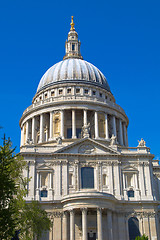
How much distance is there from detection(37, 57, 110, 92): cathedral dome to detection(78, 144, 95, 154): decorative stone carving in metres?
22.8

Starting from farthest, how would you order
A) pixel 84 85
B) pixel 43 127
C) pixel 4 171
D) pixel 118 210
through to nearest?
pixel 84 85, pixel 43 127, pixel 118 210, pixel 4 171

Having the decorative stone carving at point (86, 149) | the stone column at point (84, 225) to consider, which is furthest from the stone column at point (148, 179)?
the stone column at point (84, 225)

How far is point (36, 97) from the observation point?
78312mm

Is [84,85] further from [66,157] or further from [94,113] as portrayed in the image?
[66,157]

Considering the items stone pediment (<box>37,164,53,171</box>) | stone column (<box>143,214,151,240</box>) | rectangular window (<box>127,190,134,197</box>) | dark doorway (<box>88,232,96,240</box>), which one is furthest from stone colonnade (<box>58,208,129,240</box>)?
stone pediment (<box>37,164,53,171</box>)

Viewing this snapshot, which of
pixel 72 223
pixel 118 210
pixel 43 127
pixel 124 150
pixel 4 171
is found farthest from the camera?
pixel 43 127

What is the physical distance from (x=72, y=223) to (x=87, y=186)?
7.24m

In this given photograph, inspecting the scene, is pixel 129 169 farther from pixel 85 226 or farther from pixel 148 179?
pixel 85 226

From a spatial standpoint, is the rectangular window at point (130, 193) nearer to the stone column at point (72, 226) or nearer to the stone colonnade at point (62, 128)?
the stone column at point (72, 226)

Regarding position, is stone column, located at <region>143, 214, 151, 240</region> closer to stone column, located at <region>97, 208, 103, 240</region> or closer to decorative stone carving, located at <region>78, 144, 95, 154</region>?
stone column, located at <region>97, 208, 103, 240</region>

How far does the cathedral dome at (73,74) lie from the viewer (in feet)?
248

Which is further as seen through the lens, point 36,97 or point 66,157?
point 36,97

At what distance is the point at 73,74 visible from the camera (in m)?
75.9

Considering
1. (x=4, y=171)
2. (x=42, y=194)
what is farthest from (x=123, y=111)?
(x=4, y=171)
